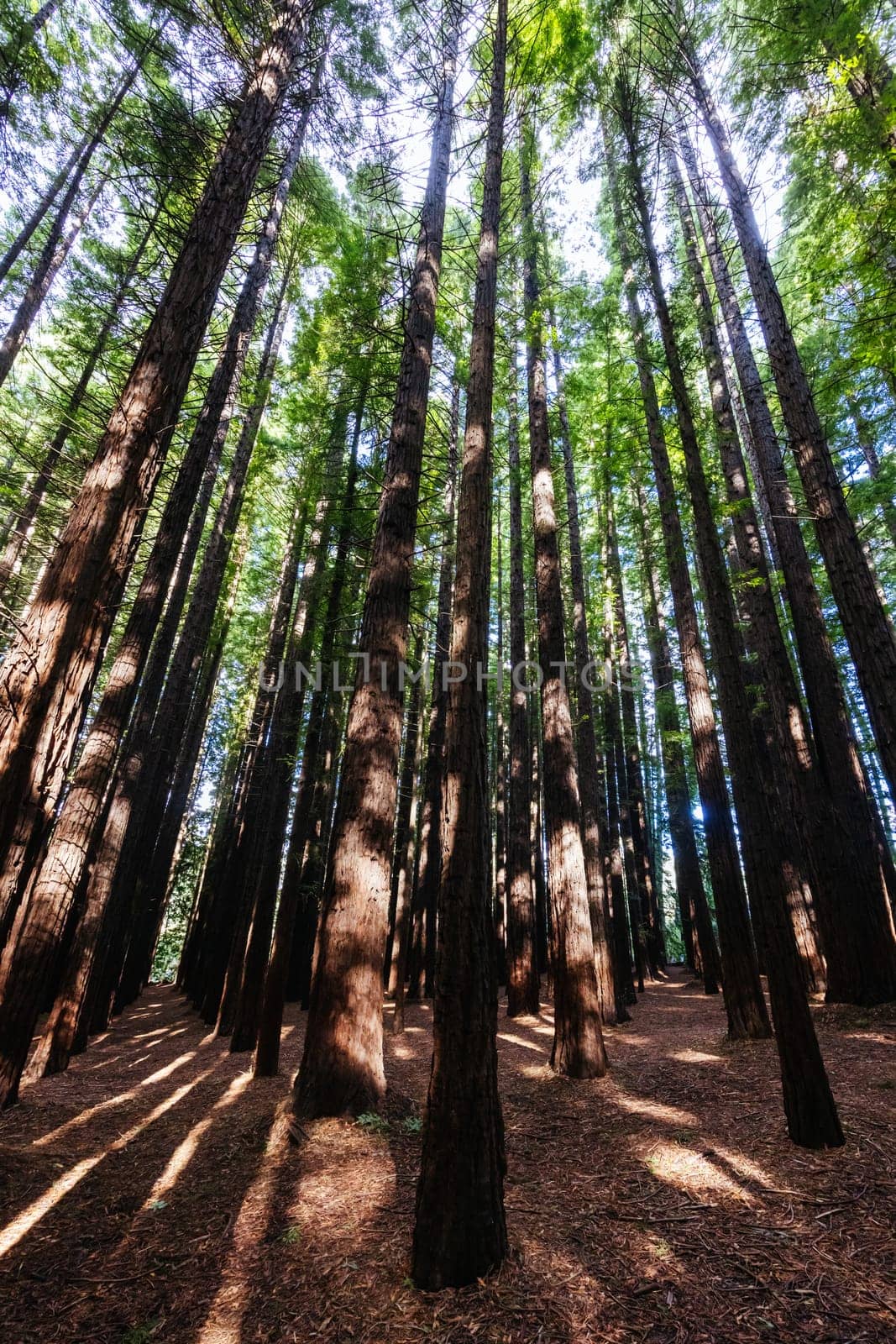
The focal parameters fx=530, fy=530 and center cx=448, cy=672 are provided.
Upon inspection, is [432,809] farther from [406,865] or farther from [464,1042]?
[464,1042]

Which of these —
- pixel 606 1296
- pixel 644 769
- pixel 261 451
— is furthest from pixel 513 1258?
pixel 644 769

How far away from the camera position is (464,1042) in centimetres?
296

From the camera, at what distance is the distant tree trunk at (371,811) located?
4805 mm

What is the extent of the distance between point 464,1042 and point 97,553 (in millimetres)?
4236

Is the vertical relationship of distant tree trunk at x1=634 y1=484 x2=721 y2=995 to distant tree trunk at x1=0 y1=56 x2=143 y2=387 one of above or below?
below

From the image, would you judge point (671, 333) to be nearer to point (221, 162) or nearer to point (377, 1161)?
point (221, 162)

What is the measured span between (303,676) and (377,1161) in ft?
24.6

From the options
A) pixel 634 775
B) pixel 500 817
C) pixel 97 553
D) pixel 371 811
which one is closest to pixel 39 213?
pixel 97 553

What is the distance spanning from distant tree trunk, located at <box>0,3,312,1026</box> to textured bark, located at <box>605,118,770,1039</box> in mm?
4930

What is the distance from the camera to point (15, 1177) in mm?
3945

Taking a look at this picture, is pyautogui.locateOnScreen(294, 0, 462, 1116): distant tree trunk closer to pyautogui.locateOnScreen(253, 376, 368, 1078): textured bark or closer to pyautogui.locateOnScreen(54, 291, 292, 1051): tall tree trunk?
pyautogui.locateOnScreen(253, 376, 368, 1078): textured bark

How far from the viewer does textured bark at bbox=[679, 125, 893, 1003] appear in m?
7.39

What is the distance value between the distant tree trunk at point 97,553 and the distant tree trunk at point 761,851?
4.81 m

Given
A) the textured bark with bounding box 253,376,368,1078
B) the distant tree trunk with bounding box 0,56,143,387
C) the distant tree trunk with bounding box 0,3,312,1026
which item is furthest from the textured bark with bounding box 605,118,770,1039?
the distant tree trunk with bounding box 0,56,143,387
